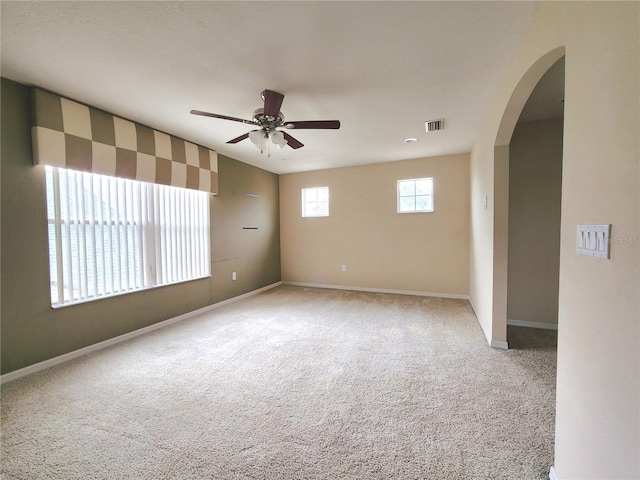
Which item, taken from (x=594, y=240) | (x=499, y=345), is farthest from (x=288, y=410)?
(x=499, y=345)

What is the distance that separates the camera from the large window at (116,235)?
241 cm

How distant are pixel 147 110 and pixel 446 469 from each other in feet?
12.3

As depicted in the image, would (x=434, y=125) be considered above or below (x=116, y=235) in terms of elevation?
above

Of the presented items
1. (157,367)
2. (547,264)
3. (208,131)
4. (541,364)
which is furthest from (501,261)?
(208,131)

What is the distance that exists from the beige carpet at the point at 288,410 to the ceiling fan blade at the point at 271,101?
88.6 inches

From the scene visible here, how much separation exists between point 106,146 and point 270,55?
2.08 m

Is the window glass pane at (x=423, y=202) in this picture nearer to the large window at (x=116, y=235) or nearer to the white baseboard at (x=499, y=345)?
the white baseboard at (x=499, y=345)

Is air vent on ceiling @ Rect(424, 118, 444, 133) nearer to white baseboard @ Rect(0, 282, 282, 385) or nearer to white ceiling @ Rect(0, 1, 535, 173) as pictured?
white ceiling @ Rect(0, 1, 535, 173)

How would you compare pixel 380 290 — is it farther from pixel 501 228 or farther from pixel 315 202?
pixel 501 228

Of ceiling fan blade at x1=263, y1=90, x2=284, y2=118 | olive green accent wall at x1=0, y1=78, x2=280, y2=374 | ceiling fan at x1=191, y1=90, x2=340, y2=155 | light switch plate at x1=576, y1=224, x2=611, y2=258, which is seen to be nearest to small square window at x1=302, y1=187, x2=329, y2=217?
ceiling fan at x1=191, y1=90, x2=340, y2=155

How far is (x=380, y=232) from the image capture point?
4852 millimetres

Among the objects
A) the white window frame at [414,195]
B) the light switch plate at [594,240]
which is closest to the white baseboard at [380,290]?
the white window frame at [414,195]

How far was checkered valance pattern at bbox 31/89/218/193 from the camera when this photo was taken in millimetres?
2238

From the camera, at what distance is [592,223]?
3.06 feet
